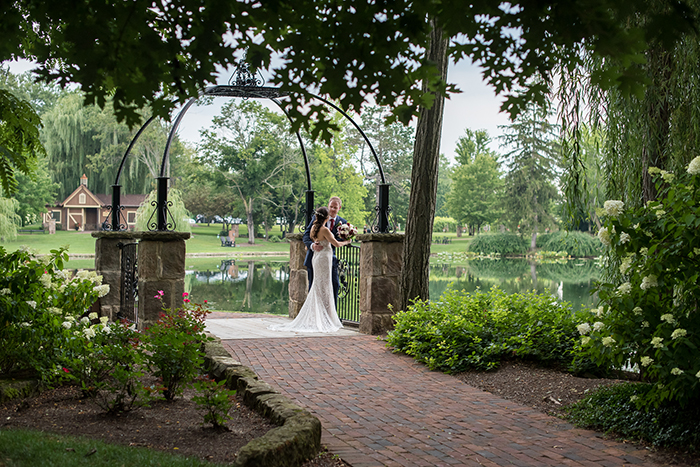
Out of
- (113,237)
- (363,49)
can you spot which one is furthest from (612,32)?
(113,237)

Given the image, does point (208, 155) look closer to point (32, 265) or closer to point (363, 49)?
point (32, 265)

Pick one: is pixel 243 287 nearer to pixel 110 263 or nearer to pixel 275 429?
pixel 110 263

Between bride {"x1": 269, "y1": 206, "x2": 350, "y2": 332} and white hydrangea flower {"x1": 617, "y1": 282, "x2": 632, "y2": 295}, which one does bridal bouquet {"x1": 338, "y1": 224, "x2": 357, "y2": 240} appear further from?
white hydrangea flower {"x1": 617, "y1": 282, "x2": 632, "y2": 295}

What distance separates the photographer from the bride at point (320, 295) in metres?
8.38

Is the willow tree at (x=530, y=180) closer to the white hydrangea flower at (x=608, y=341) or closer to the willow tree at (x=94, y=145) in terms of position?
the willow tree at (x=94, y=145)

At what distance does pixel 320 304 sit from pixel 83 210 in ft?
125

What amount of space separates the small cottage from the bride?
33.4 metres

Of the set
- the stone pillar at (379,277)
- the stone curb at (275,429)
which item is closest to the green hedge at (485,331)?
the stone pillar at (379,277)

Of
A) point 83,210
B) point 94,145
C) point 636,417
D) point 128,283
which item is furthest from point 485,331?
point 83,210

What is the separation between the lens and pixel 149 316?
7.49 metres

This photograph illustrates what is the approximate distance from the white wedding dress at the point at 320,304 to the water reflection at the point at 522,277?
8621mm

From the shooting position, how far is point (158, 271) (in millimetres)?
7473

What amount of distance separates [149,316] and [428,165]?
416cm

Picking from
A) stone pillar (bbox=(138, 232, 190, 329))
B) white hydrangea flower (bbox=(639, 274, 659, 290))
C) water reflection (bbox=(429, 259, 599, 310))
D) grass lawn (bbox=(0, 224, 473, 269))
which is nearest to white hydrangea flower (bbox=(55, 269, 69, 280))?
stone pillar (bbox=(138, 232, 190, 329))
